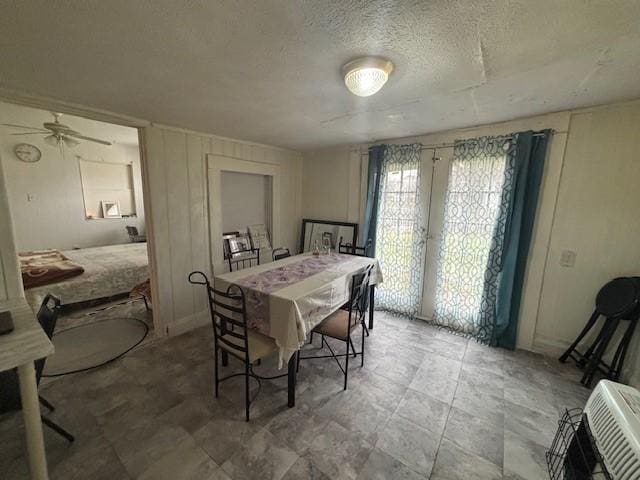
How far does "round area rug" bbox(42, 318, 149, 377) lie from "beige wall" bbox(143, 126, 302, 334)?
42 cm

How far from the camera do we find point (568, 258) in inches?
93.0

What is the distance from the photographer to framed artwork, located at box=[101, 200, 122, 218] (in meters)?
5.48

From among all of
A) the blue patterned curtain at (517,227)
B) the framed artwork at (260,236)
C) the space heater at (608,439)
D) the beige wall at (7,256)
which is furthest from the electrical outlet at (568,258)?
the beige wall at (7,256)

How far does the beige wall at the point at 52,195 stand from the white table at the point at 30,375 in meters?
3.81

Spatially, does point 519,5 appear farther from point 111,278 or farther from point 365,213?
point 111,278

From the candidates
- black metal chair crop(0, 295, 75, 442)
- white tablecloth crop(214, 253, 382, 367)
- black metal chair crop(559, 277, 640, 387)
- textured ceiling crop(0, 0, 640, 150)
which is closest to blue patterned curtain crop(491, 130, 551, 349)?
textured ceiling crop(0, 0, 640, 150)

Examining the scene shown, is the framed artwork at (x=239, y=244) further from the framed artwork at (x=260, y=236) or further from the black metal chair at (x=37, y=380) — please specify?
the black metal chair at (x=37, y=380)

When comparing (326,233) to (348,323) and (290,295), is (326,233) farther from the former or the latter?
(290,295)

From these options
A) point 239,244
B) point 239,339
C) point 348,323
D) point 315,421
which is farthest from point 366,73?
point 239,244

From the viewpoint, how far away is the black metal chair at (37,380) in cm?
137

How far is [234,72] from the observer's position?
5.07ft

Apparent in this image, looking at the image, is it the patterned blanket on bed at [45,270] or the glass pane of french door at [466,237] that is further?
the patterned blanket on bed at [45,270]

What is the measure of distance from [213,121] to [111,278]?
2.69 meters

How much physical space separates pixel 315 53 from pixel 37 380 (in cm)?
245
